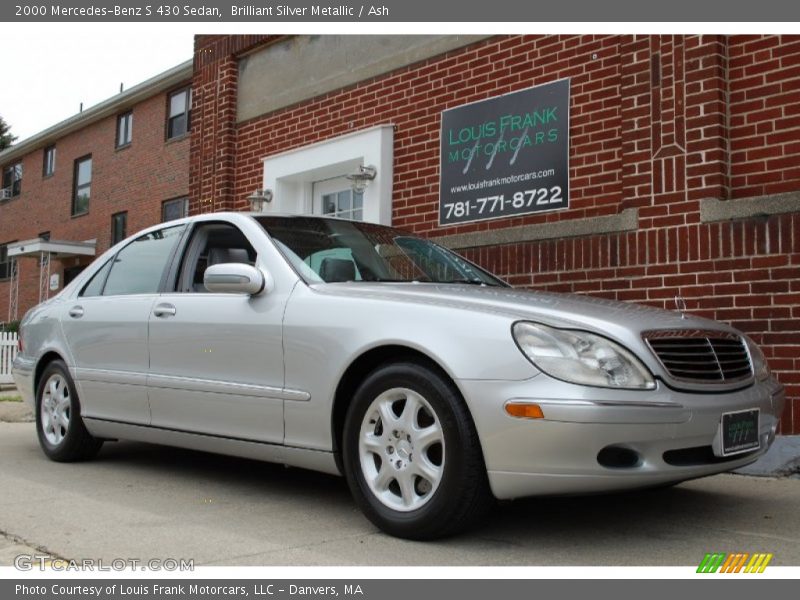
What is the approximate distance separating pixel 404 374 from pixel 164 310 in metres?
1.94

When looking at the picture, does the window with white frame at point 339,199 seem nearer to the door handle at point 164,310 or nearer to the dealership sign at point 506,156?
the dealership sign at point 506,156

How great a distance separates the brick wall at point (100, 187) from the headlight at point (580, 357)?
686 inches

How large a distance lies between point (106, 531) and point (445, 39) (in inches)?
235

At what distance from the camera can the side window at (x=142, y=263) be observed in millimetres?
5258

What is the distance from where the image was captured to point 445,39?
822 centimetres

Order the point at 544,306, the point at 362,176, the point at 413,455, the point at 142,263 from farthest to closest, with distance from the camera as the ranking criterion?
the point at 362,176 → the point at 142,263 → the point at 544,306 → the point at 413,455

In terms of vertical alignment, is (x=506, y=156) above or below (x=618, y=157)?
above

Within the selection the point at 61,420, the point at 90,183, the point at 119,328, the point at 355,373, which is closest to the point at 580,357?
the point at 355,373

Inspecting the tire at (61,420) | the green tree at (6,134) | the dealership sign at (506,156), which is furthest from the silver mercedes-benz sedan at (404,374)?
the green tree at (6,134)

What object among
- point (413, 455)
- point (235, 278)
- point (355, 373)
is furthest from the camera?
point (235, 278)

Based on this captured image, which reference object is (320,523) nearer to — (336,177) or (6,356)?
(336,177)

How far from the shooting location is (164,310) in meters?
4.91

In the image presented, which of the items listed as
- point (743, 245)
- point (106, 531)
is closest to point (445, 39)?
point (743, 245)

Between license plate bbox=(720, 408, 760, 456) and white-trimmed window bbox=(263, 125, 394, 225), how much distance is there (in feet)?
17.5
